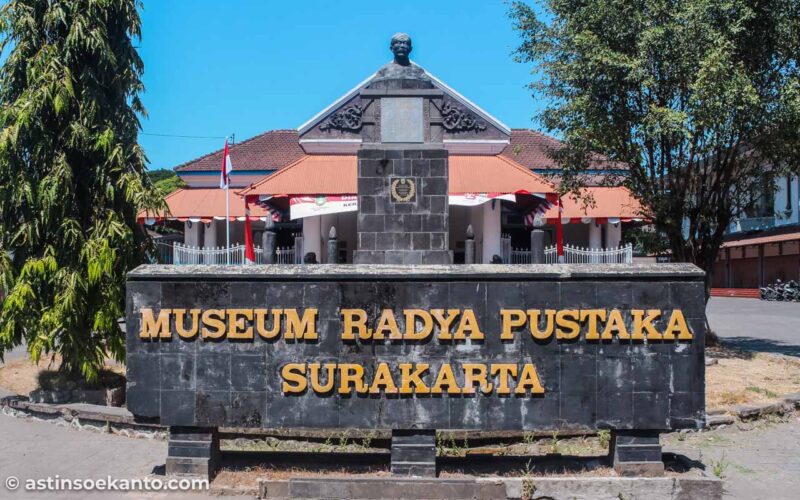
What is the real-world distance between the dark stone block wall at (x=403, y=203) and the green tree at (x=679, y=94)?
4.92 meters

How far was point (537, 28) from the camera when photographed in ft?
Answer: 43.0

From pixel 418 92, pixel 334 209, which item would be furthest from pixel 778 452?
pixel 334 209

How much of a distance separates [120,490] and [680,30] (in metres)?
10.4

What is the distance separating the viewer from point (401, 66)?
8.36 meters

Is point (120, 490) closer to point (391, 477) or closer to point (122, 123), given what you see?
point (391, 477)

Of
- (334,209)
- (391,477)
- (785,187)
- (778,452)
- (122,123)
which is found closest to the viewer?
(391,477)

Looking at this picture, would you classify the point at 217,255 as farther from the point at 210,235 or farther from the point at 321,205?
the point at 210,235

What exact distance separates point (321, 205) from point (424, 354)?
13.5 meters

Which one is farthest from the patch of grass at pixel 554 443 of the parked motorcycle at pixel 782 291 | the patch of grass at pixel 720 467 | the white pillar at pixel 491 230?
the parked motorcycle at pixel 782 291

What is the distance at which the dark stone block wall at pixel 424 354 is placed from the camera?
220 inches

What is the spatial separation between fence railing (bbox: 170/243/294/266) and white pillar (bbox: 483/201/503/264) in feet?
19.3

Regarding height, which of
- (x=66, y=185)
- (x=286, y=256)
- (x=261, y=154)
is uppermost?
(x=261, y=154)

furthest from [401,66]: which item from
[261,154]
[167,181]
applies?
[167,181]

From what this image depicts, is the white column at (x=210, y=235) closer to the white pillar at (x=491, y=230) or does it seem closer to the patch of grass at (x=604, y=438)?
the white pillar at (x=491, y=230)
